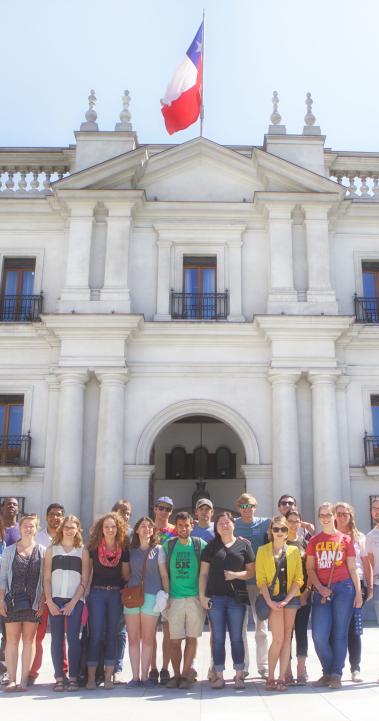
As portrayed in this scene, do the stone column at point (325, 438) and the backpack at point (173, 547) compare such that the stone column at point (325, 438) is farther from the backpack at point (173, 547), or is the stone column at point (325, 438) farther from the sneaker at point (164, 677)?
the sneaker at point (164, 677)

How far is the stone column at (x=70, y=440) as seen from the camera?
14406 millimetres

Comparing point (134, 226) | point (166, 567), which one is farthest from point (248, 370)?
point (166, 567)

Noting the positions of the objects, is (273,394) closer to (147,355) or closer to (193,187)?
(147,355)

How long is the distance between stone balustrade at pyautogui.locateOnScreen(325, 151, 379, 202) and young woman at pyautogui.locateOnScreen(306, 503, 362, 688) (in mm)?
11402

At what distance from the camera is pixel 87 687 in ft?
23.7

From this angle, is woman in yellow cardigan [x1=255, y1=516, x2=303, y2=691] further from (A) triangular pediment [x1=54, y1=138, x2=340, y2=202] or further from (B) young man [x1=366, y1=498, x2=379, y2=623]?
(A) triangular pediment [x1=54, y1=138, x2=340, y2=202]

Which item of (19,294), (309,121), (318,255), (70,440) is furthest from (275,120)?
(70,440)

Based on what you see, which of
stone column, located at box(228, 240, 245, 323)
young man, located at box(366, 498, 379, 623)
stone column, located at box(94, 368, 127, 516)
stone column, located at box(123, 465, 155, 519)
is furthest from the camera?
stone column, located at box(228, 240, 245, 323)

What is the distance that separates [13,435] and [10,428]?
0.19 m

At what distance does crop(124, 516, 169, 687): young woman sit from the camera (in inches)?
288

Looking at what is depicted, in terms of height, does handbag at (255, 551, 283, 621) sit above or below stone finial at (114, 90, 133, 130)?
Answer: below

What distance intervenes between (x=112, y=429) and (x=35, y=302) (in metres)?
3.68

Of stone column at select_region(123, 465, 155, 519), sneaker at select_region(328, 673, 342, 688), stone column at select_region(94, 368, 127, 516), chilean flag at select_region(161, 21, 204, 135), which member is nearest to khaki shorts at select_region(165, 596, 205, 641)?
sneaker at select_region(328, 673, 342, 688)

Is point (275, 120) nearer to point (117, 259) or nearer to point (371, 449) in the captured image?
point (117, 259)
